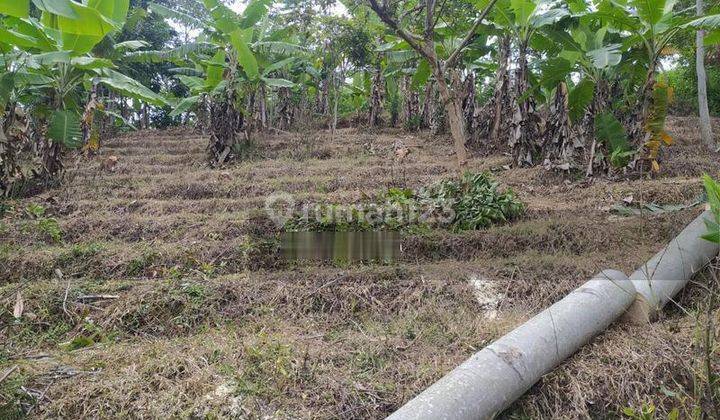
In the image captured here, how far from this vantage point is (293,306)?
13.4ft

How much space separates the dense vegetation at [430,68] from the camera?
607 centimetres

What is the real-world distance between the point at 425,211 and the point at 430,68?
309cm

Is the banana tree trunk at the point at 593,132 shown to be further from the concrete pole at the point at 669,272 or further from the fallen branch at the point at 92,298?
the fallen branch at the point at 92,298

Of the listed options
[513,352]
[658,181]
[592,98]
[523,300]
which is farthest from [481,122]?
[513,352]

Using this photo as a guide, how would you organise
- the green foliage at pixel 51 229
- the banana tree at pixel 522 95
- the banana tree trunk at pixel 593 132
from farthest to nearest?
the banana tree at pixel 522 95, the banana tree trunk at pixel 593 132, the green foliage at pixel 51 229

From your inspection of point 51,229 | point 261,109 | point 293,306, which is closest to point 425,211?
point 293,306

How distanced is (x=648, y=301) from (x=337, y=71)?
1041 cm

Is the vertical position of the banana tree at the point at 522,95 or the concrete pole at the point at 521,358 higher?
the banana tree at the point at 522,95

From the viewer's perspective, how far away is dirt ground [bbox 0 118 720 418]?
2.81 meters

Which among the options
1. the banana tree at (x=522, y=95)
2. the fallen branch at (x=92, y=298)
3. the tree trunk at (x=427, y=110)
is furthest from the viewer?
the tree trunk at (x=427, y=110)

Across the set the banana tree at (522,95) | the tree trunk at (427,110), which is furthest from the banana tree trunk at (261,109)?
the banana tree at (522,95)

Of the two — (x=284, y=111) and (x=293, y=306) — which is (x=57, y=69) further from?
(x=293, y=306)

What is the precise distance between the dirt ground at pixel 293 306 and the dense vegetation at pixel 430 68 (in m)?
0.83

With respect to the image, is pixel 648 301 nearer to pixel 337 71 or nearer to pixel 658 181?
pixel 658 181
